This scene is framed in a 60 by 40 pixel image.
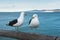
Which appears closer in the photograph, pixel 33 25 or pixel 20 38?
pixel 20 38

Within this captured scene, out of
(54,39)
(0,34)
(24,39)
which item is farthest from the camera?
(0,34)

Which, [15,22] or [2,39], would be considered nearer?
[2,39]

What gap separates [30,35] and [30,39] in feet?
0.54

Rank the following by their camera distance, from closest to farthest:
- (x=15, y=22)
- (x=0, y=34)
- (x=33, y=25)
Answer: (x=0, y=34) < (x=33, y=25) < (x=15, y=22)

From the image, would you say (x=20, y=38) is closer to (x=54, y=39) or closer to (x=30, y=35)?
(x=30, y=35)

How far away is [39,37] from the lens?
5152 mm

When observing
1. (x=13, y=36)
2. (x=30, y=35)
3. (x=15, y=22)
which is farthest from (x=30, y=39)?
(x=15, y=22)

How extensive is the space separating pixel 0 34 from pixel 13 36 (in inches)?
17.5

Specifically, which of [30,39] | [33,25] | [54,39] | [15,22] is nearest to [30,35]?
[30,39]

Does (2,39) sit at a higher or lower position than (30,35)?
lower

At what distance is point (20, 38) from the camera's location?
5.39m

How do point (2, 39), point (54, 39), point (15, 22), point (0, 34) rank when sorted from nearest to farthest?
point (54, 39)
point (0, 34)
point (2, 39)
point (15, 22)

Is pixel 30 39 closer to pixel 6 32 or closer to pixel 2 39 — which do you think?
pixel 6 32

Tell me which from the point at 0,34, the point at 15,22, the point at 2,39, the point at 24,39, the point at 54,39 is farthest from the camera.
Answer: the point at 15,22
